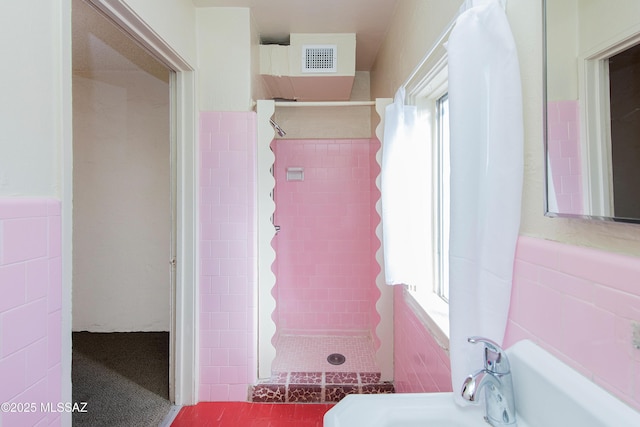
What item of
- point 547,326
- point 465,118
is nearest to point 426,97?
point 465,118

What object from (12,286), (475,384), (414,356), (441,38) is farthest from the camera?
(414,356)

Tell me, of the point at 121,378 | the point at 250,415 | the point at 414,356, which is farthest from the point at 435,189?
the point at 121,378

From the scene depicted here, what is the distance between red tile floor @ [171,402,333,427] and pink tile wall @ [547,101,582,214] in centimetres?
163

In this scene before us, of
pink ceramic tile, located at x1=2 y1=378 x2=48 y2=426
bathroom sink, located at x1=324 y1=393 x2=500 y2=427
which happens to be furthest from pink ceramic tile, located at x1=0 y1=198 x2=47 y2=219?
bathroom sink, located at x1=324 y1=393 x2=500 y2=427

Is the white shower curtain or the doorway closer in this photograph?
the white shower curtain

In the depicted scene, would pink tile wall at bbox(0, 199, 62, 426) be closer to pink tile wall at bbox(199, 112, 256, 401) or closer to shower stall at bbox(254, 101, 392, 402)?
pink tile wall at bbox(199, 112, 256, 401)

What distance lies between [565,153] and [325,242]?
2076 millimetres

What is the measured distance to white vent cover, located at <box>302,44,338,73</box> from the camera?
2.09 metres

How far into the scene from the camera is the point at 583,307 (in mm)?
520

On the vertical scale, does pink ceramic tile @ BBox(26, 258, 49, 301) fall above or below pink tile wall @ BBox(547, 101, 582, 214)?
below

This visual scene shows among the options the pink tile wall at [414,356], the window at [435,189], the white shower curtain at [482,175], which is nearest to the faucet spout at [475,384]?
the white shower curtain at [482,175]

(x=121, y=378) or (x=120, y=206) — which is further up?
(x=120, y=206)

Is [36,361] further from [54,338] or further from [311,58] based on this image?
[311,58]

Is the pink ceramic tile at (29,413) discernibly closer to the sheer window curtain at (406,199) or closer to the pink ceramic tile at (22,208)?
the pink ceramic tile at (22,208)
